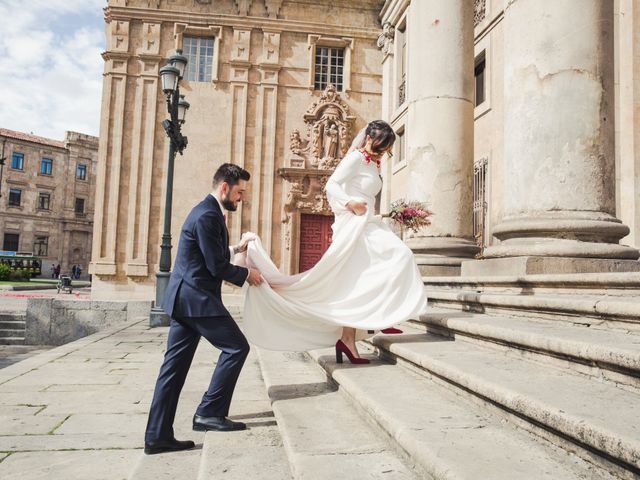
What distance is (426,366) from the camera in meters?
3.36

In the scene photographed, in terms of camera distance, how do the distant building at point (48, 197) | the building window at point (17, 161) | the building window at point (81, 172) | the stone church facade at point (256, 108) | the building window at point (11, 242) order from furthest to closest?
the building window at point (81, 172), the building window at point (17, 161), the distant building at point (48, 197), the building window at point (11, 242), the stone church facade at point (256, 108)

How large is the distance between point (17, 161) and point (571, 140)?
2492 inches

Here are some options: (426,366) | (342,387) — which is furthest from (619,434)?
(342,387)

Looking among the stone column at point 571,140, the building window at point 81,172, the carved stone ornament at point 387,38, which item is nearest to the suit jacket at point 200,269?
the stone column at point 571,140

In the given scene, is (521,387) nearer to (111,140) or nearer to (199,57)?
→ (111,140)

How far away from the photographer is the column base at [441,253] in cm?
769

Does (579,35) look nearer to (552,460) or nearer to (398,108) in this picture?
(552,460)

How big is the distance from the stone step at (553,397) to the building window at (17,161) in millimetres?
63254

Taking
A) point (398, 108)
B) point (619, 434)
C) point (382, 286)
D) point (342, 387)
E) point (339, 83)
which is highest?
point (339, 83)

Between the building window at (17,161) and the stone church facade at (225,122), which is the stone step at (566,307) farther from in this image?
the building window at (17,161)

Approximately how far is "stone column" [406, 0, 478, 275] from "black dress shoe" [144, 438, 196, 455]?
5.32m

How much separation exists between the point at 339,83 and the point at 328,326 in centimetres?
1849

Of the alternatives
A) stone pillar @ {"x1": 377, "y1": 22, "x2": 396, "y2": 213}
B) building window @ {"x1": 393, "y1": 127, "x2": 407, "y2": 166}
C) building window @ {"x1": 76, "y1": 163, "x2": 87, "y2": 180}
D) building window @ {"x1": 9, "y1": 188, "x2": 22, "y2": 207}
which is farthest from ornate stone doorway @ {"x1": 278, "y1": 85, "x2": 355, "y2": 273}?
building window @ {"x1": 76, "y1": 163, "x2": 87, "y2": 180}

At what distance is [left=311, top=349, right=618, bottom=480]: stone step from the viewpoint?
1.90m
